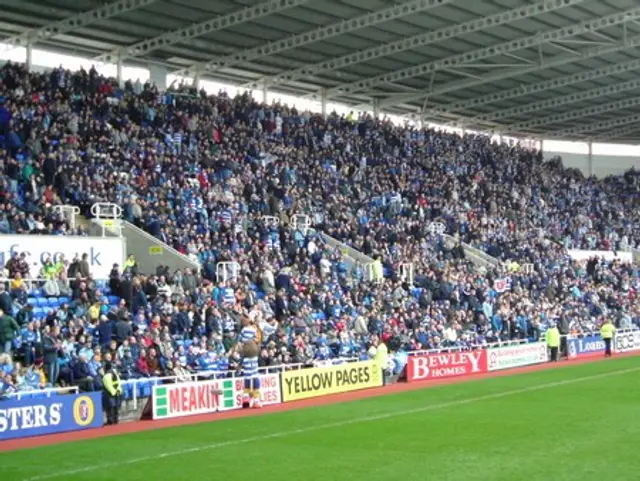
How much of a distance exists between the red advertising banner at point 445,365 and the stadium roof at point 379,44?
449 inches

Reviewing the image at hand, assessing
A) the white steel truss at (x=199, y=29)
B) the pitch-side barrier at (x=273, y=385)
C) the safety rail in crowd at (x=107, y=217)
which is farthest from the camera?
the white steel truss at (x=199, y=29)

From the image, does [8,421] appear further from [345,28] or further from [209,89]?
[209,89]

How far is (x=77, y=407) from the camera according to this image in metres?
20.0

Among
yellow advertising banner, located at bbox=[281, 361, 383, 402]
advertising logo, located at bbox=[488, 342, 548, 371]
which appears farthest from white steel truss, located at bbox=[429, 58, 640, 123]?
yellow advertising banner, located at bbox=[281, 361, 383, 402]

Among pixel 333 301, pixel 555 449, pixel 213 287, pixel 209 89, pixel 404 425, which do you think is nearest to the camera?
pixel 555 449

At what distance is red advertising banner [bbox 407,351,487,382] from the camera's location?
3070cm

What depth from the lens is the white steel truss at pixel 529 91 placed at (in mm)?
46828

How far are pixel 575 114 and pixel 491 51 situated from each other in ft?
56.1

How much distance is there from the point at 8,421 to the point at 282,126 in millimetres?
24987

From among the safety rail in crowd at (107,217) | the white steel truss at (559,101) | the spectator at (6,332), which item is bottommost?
the spectator at (6,332)

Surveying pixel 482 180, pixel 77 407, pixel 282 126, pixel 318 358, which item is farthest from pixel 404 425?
pixel 482 180

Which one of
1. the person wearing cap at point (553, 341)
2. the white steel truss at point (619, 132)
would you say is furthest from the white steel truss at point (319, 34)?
the white steel truss at point (619, 132)

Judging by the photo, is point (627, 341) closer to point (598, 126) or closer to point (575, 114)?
point (575, 114)

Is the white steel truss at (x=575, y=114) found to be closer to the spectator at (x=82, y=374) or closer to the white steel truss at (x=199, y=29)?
the white steel truss at (x=199, y=29)
